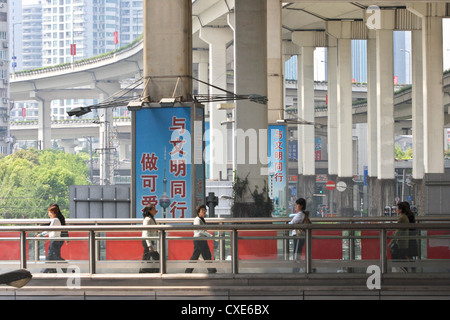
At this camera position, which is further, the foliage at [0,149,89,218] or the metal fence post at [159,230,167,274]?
the foliage at [0,149,89,218]

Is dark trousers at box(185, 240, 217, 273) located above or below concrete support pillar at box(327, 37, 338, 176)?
below

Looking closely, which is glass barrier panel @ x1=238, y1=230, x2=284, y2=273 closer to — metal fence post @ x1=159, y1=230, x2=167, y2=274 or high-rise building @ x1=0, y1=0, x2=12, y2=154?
metal fence post @ x1=159, y1=230, x2=167, y2=274

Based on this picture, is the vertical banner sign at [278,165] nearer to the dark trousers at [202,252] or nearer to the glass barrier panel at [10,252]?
the dark trousers at [202,252]

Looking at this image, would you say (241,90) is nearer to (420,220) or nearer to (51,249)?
(420,220)

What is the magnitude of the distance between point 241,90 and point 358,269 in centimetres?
2017

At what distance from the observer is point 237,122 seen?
33.3 meters

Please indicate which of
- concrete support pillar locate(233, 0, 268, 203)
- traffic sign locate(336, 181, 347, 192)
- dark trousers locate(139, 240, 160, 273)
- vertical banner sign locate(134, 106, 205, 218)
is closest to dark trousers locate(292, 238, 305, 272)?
dark trousers locate(139, 240, 160, 273)

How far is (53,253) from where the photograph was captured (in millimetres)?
12938

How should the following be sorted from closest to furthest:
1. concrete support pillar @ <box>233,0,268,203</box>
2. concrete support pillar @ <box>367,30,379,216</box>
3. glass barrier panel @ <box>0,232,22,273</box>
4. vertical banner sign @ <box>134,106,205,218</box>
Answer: glass barrier panel @ <box>0,232,22,273</box>
vertical banner sign @ <box>134,106,205,218</box>
concrete support pillar @ <box>233,0,268,203</box>
concrete support pillar @ <box>367,30,379,216</box>

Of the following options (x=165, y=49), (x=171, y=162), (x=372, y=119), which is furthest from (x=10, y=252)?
(x=372, y=119)

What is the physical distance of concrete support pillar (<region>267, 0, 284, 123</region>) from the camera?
40.2m

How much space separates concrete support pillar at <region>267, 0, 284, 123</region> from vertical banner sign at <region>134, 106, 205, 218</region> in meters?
21.8

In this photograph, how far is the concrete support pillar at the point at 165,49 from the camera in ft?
62.4

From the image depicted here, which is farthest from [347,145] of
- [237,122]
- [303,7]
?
[237,122]
